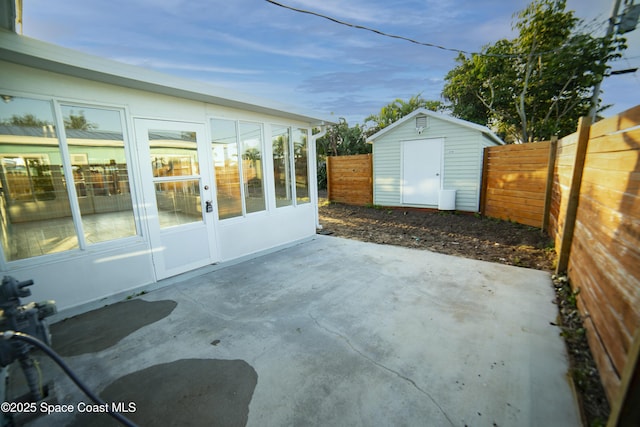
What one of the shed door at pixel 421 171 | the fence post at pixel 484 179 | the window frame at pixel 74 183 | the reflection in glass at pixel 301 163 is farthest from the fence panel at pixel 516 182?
the window frame at pixel 74 183

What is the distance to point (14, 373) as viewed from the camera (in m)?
1.97

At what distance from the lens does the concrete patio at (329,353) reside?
1.58 m

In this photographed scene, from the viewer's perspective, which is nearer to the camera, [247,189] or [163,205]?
[163,205]

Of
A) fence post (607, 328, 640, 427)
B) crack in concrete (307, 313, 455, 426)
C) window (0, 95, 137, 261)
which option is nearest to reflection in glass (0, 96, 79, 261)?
window (0, 95, 137, 261)

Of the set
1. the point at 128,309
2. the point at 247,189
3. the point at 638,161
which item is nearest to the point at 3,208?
the point at 128,309

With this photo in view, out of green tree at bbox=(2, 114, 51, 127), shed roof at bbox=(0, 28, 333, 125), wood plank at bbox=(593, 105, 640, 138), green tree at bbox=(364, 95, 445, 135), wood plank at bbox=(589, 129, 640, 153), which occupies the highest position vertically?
green tree at bbox=(364, 95, 445, 135)

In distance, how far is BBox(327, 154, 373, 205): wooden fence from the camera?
30.6ft

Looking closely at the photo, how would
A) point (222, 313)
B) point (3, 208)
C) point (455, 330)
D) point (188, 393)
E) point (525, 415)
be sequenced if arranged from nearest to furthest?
point (525, 415) → point (188, 393) → point (455, 330) → point (3, 208) → point (222, 313)

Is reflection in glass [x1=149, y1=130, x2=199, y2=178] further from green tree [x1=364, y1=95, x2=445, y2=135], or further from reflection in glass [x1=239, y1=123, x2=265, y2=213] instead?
green tree [x1=364, y1=95, x2=445, y2=135]

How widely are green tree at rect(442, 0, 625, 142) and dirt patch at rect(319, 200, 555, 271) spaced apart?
5.43 metres

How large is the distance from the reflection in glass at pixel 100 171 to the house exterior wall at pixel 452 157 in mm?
7372

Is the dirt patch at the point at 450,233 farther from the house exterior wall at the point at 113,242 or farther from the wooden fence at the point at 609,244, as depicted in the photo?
the house exterior wall at the point at 113,242

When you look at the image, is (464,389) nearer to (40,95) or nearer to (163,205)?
(163,205)

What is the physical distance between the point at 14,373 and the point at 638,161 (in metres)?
4.74
